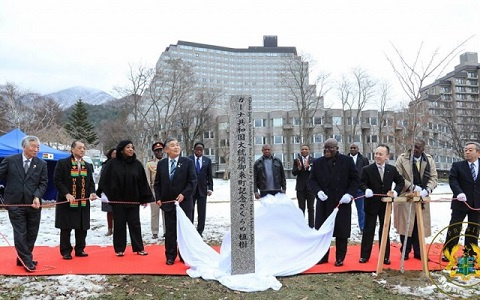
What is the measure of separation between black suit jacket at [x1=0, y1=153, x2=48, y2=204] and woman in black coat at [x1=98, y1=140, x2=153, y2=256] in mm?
1069

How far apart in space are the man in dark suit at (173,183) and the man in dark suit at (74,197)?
4.09 feet

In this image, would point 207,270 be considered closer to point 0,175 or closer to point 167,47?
point 0,175

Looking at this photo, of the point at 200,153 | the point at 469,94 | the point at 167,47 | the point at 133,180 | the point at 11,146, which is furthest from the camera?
the point at 167,47

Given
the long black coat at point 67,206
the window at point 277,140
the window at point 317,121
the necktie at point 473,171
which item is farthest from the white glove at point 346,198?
the window at point 317,121

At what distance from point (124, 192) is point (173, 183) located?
3.12 feet

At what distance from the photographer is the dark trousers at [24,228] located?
5293 mm

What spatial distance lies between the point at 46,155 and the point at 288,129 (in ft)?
129

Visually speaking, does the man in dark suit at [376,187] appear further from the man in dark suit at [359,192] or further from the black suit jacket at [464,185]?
the man in dark suit at [359,192]

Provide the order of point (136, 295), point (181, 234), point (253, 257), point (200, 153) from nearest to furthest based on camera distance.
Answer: point (136, 295)
point (253, 257)
point (181, 234)
point (200, 153)

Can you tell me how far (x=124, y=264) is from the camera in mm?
5723

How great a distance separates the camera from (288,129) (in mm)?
50031

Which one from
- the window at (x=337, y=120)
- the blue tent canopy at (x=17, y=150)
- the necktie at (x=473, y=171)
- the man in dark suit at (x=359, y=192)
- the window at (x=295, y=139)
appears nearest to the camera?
the necktie at (x=473, y=171)

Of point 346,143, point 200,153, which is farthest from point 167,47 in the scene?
point 200,153

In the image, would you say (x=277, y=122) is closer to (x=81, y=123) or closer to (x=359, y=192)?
(x=81, y=123)
